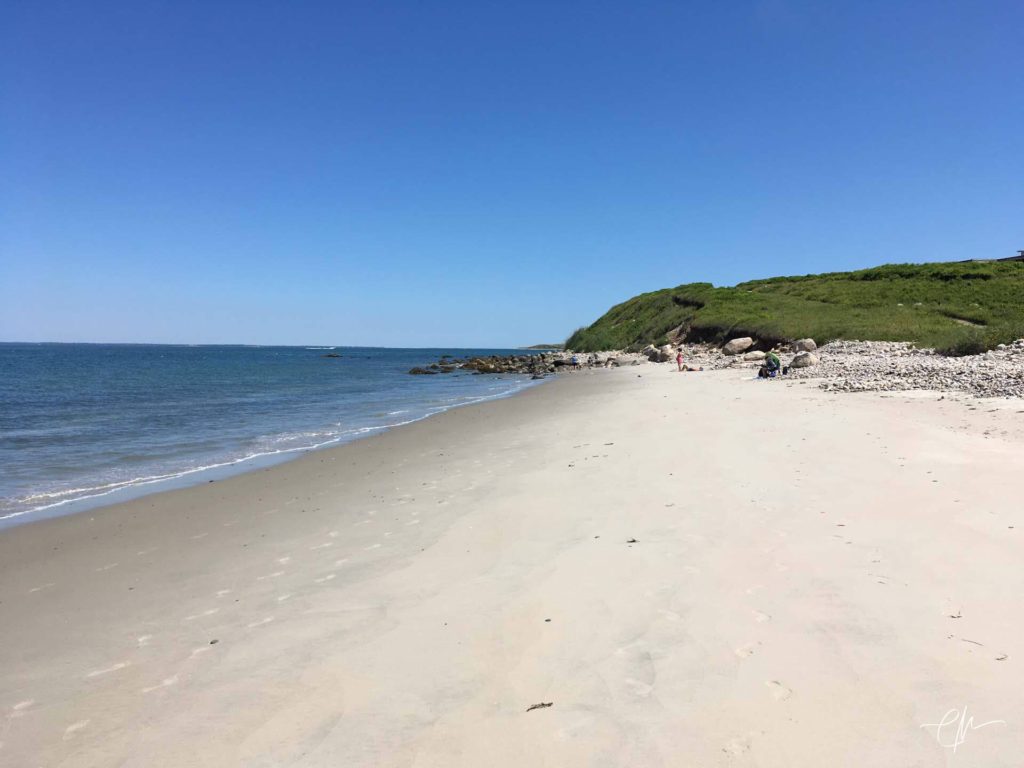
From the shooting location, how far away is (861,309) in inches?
1540

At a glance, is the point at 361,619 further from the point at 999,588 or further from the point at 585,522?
the point at 999,588

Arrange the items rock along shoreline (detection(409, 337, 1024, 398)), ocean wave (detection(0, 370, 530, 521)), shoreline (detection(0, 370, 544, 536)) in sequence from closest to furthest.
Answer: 1. shoreline (detection(0, 370, 544, 536))
2. ocean wave (detection(0, 370, 530, 521))
3. rock along shoreline (detection(409, 337, 1024, 398))

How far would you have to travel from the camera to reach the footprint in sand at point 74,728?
10.9ft

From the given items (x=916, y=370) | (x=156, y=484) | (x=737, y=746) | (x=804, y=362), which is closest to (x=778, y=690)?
(x=737, y=746)

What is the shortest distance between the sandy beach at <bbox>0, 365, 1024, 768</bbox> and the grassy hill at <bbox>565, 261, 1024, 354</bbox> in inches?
777

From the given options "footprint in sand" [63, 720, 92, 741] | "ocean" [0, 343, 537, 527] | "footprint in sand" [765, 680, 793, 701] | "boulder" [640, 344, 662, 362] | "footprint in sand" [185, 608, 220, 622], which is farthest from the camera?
"boulder" [640, 344, 662, 362]

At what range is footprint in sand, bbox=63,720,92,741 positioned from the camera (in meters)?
3.33

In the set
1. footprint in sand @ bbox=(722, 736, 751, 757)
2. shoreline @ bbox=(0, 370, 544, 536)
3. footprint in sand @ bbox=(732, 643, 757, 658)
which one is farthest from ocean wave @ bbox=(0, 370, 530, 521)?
footprint in sand @ bbox=(722, 736, 751, 757)

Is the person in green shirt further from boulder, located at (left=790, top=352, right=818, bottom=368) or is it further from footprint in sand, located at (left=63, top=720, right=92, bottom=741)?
footprint in sand, located at (left=63, top=720, right=92, bottom=741)

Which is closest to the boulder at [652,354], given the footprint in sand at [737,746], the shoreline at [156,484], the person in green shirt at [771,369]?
the person in green shirt at [771,369]

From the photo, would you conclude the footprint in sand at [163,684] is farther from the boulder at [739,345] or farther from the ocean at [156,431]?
the boulder at [739,345]

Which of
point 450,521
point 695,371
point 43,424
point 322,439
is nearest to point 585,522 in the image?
point 450,521

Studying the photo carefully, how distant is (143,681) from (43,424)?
784 inches

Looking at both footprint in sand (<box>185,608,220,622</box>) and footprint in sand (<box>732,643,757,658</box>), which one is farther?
footprint in sand (<box>185,608,220,622</box>)
